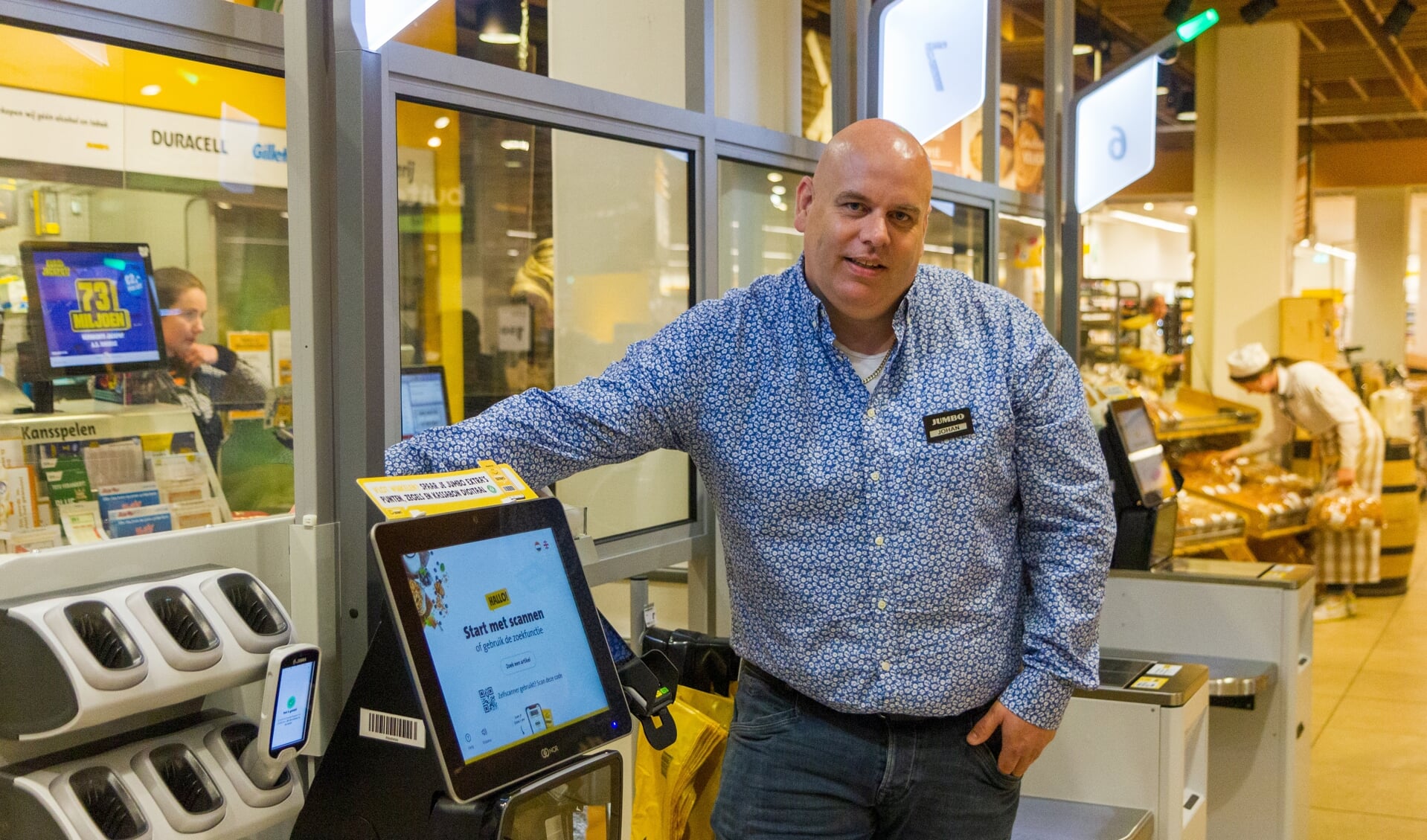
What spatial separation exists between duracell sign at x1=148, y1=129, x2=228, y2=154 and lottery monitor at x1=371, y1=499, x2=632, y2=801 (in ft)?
8.06

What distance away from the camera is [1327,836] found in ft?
14.6

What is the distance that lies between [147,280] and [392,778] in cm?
121

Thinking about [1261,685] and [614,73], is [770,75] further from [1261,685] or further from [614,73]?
[1261,685]

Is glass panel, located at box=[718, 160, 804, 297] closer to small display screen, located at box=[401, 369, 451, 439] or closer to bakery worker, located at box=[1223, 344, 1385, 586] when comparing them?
small display screen, located at box=[401, 369, 451, 439]

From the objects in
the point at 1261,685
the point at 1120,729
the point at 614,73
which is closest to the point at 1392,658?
the point at 1261,685

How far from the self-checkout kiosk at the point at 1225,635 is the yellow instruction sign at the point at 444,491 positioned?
2.30 m

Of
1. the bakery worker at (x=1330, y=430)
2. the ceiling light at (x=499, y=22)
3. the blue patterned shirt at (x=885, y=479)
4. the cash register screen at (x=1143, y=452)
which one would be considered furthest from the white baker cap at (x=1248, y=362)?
the blue patterned shirt at (x=885, y=479)

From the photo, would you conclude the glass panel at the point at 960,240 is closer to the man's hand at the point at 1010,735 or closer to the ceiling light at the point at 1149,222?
the man's hand at the point at 1010,735

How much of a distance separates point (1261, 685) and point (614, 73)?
252cm

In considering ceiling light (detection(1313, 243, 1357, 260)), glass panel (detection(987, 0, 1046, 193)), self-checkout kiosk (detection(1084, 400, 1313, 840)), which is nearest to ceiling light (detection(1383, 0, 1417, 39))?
glass panel (detection(987, 0, 1046, 193))

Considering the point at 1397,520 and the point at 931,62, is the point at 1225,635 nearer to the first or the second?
the point at 931,62

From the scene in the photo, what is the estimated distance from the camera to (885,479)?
1.96 metres

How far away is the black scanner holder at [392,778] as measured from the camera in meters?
1.52

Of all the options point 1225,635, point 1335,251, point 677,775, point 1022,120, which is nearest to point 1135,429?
point 1225,635
